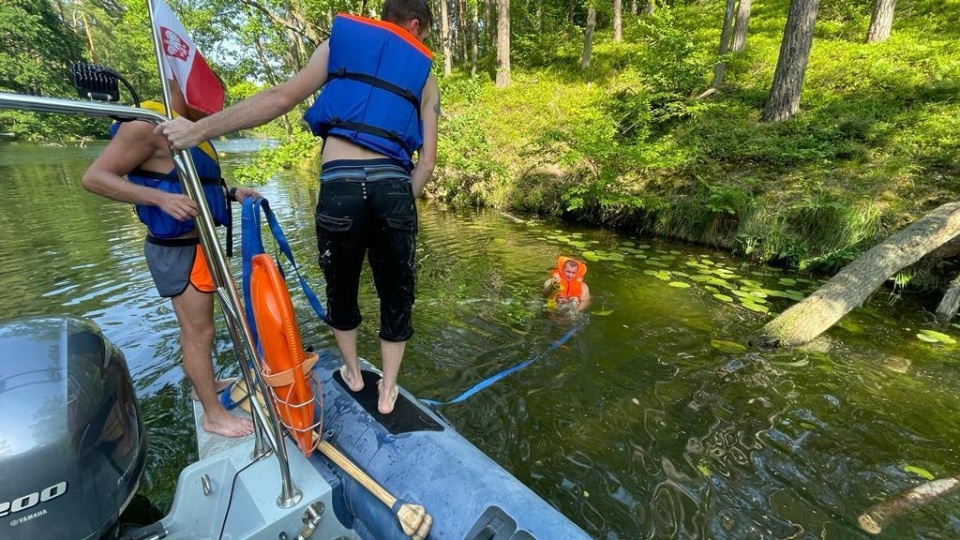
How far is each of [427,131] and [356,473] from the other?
1478 millimetres

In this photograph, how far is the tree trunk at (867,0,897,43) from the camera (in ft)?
32.6

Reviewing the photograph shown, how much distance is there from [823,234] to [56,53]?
4620 cm

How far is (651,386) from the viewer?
3.43 m

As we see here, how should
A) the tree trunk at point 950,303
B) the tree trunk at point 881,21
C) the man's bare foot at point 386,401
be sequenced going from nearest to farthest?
1. the man's bare foot at point 386,401
2. the tree trunk at point 950,303
3. the tree trunk at point 881,21

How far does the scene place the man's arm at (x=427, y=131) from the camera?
196 centimetres

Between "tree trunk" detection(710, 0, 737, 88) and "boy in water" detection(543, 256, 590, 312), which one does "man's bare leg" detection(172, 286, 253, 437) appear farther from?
"tree trunk" detection(710, 0, 737, 88)

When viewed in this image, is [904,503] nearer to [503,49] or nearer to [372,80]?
[372,80]

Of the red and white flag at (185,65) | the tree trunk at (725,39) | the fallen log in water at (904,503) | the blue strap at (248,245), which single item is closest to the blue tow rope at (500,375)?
the blue strap at (248,245)

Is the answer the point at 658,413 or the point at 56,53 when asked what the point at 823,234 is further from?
the point at 56,53

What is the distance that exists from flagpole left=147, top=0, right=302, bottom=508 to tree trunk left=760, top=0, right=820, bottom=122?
1035 centimetres

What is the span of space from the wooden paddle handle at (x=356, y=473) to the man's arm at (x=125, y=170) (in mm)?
1094

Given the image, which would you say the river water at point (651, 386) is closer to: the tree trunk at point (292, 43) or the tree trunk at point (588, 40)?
the tree trunk at point (292, 43)

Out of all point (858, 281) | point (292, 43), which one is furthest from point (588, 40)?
point (858, 281)

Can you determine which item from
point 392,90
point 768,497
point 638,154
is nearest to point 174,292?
point 392,90
